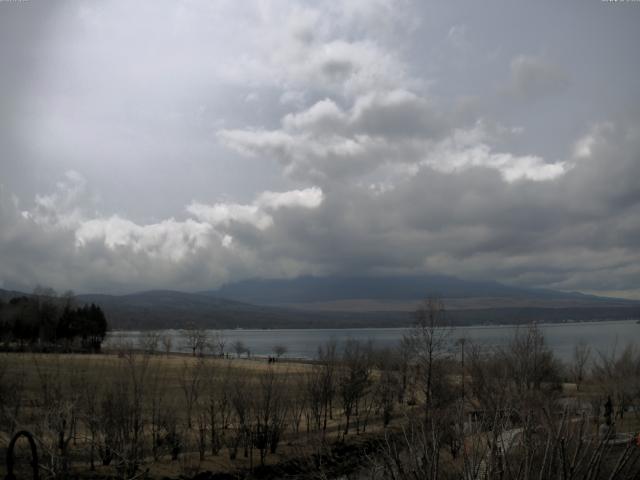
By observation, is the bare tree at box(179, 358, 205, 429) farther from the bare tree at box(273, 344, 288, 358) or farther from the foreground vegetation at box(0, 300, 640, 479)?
the bare tree at box(273, 344, 288, 358)

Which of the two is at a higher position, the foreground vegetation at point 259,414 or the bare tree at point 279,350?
the foreground vegetation at point 259,414

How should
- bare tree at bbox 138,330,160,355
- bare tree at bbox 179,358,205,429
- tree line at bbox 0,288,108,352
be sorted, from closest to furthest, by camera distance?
1. bare tree at bbox 179,358,205,429
2. bare tree at bbox 138,330,160,355
3. tree line at bbox 0,288,108,352

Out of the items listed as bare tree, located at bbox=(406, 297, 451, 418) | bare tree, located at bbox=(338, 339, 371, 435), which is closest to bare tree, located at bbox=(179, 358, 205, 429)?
bare tree, located at bbox=(338, 339, 371, 435)

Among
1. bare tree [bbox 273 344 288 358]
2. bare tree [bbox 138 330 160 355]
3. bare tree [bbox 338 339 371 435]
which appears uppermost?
bare tree [bbox 138 330 160 355]

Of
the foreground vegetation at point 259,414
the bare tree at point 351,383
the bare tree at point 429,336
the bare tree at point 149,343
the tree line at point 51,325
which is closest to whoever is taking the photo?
the foreground vegetation at point 259,414

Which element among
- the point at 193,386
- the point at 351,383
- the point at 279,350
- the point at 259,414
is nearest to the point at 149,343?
the point at 193,386

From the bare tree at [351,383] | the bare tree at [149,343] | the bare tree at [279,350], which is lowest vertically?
the bare tree at [279,350]

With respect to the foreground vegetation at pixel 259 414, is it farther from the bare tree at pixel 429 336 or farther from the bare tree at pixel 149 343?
the bare tree at pixel 149 343

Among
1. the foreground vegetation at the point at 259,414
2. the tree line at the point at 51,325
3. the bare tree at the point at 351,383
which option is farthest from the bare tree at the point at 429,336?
the tree line at the point at 51,325

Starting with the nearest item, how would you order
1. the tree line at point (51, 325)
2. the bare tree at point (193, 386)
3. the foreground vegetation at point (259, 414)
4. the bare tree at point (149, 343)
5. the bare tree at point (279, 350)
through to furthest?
1. the foreground vegetation at point (259, 414)
2. the bare tree at point (193, 386)
3. the bare tree at point (149, 343)
4. the tree line at point (51, 325)
5. the bare tree at point (279, 350)

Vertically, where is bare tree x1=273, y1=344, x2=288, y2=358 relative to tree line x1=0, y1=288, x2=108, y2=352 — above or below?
below

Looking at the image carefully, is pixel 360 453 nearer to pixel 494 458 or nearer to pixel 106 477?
pixel 106 477

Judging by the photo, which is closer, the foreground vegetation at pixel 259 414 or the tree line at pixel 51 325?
the foreground vegetation at pixel 259 414

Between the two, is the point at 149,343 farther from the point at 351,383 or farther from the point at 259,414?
the point at 259,414
